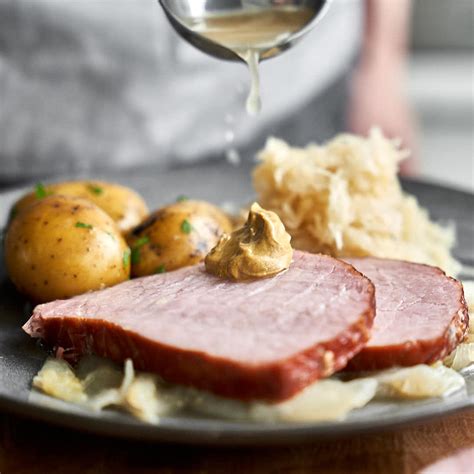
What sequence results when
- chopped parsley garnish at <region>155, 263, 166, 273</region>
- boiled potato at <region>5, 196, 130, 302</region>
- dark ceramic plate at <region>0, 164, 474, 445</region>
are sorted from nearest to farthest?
1. dark ceramic plate at <region>0, 164, 474, 445</region>
2. boiled potato at <region>5, 196, 130, 302</region>
3. chopped parsley garnish at <region>155, 263, 166, 273</region>

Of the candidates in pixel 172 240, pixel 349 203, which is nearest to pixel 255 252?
pixel 172 240

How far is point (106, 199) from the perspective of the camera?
203cm

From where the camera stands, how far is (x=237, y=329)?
1307 mm

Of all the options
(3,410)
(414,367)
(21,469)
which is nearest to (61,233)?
(3,410)

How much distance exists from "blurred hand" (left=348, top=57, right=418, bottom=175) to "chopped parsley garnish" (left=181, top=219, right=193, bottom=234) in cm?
268

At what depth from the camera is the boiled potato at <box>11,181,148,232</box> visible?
6.56ft

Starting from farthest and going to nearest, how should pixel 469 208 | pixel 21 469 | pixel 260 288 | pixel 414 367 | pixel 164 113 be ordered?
pixel 164 113
pixel 469 208
pixel 260 288
pixel 414 367
pixel 21 469

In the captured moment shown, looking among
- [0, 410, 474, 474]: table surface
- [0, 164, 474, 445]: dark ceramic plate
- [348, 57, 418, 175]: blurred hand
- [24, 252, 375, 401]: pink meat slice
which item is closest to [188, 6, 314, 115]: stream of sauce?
[24, 252, 375, 401]: pink meat slice

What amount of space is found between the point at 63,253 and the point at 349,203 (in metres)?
0.80

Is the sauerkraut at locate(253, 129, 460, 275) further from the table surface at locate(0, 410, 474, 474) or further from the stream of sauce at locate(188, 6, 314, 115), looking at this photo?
the table surface at locate(0, 410, 474, 474)

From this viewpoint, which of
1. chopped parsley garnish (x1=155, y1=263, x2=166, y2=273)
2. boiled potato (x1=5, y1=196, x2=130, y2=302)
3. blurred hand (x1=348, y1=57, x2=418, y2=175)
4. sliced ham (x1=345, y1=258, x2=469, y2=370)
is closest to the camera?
sliced ham (x1=345, y1=258, x2=469, y2=370)

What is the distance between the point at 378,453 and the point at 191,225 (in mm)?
795

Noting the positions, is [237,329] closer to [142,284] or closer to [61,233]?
[142,284]

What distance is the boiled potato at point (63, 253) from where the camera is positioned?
170cm
